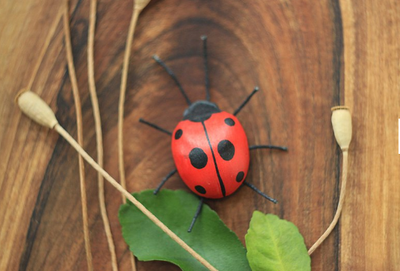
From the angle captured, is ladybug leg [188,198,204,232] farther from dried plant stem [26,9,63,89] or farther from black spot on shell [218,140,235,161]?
dried plant stem [26,9,63,89]

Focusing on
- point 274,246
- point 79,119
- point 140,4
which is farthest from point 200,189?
point 140,4

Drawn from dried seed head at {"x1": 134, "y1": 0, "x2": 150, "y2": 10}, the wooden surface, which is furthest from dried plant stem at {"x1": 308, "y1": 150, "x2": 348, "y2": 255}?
dried seed head at {"x1": 134, "y1": 0, "x2": 150, "y2": 10}

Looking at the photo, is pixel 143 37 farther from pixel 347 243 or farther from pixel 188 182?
pixel 347 243

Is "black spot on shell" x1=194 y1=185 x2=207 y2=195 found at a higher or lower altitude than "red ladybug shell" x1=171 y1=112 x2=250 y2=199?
lower

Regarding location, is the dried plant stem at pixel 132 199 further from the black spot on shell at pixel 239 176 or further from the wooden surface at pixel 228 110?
the black spot on shell at pixel 239 176

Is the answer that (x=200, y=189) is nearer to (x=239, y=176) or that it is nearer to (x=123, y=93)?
(x=239, y=176)

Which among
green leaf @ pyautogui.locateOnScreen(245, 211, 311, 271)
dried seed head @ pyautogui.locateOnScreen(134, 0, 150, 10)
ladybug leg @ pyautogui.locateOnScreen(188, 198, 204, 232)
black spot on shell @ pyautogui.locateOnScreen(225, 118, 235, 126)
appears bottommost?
green leaf @ pyautogui.locateOnScreen(245, 211, 311, 271)

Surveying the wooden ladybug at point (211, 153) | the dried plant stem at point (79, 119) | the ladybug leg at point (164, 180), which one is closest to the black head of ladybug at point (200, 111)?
the wooden ladybug at point (211, 153)
